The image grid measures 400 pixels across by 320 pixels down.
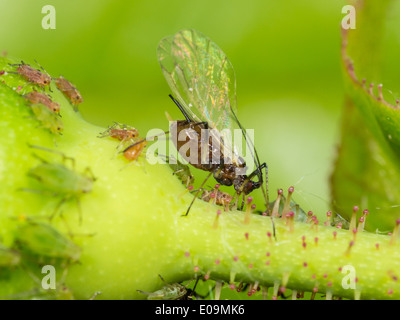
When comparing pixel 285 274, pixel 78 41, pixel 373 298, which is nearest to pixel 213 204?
pixel 285 274

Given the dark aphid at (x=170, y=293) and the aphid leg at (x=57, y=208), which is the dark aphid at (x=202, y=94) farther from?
the aphid leg at (x=57, y=208)

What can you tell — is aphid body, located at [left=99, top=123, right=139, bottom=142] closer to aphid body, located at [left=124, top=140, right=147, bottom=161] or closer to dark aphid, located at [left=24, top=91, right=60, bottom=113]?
aphid body, located at [left=124, top=140, right=147, bottom=161]

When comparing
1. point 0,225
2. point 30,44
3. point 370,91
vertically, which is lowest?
point 0,225

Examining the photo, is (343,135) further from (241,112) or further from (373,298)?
(373,298)

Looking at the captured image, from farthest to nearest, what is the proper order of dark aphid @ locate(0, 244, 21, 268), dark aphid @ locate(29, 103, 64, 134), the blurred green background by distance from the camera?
1. the blurred green background
2. dark aphid @ locate(29, 103, 64, 134)
3. dark aphid @ locate(0, 244, 21, 268)

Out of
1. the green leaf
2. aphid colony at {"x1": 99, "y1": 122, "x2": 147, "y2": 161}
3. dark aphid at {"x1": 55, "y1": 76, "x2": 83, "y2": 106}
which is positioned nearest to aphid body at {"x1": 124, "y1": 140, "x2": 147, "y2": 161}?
aphid colony at {"x1": 99, "y1": 122, "x2": 147, "y2": 161}

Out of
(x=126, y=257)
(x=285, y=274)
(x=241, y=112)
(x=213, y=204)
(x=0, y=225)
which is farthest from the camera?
(x=241, y=112)
